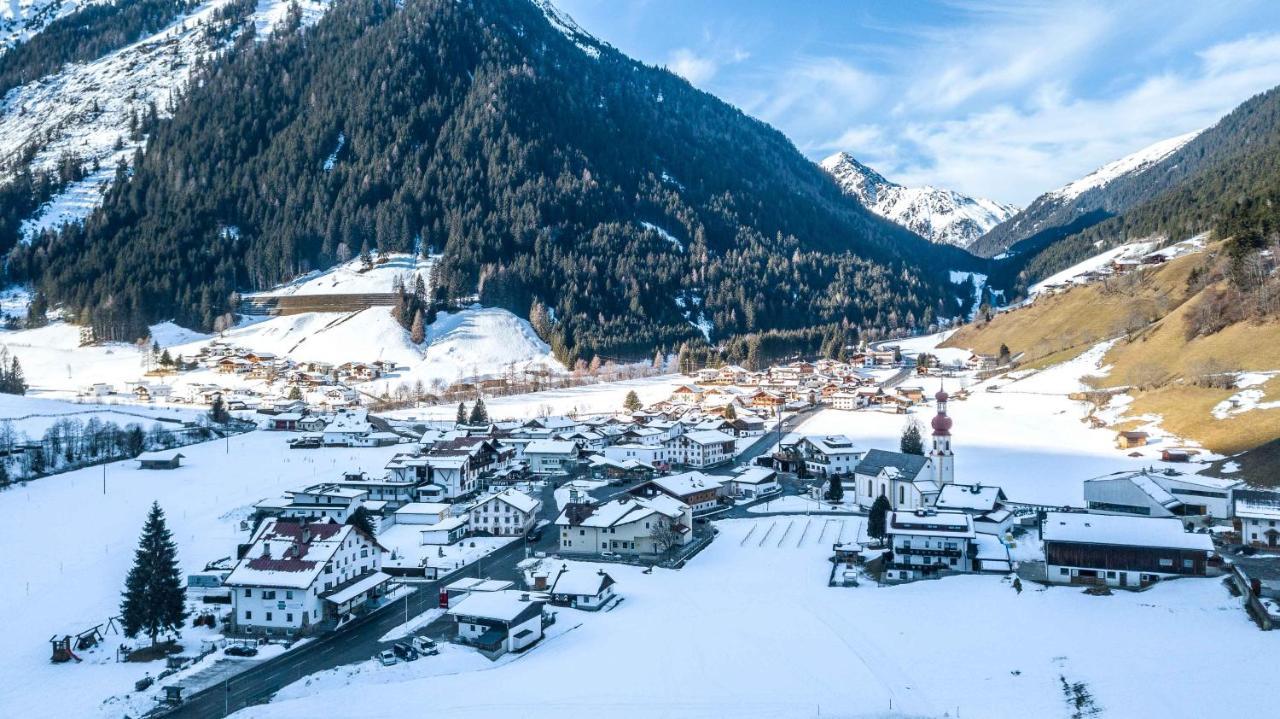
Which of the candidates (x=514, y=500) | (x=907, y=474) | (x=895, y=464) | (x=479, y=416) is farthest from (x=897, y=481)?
(x=479, y=416)

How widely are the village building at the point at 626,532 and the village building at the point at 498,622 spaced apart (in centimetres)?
1095

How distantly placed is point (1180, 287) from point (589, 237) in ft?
321

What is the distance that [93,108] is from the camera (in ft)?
579

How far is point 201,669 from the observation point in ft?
89.3

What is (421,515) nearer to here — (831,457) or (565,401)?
(831,457)

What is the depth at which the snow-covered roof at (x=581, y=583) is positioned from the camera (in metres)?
32.8

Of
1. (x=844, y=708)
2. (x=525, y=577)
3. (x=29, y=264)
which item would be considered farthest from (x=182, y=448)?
(x=29, y=264)

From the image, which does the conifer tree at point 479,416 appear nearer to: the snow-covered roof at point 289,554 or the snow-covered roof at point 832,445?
the snow-covered roof at point 832,445

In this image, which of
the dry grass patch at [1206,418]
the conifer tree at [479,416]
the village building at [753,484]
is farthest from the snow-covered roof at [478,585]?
the conifer tree at [479,416]

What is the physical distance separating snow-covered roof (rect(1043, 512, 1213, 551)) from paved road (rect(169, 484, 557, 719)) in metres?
23.0

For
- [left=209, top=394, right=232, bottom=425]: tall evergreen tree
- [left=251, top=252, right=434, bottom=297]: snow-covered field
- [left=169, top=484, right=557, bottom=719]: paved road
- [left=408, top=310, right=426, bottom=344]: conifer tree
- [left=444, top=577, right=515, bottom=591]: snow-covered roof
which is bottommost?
[left=169, top=484, right=557, bottom=719]: paved road

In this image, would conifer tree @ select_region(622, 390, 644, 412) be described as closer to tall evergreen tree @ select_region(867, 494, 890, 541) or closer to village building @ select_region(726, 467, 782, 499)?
village building @ select_region(726, 467, 782, 499)

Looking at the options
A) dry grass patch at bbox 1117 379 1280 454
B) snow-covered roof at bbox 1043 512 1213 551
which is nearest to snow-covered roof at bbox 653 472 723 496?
snow-covered roof at bbox 1043 512 1213 551

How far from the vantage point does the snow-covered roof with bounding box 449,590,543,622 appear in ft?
94.0
